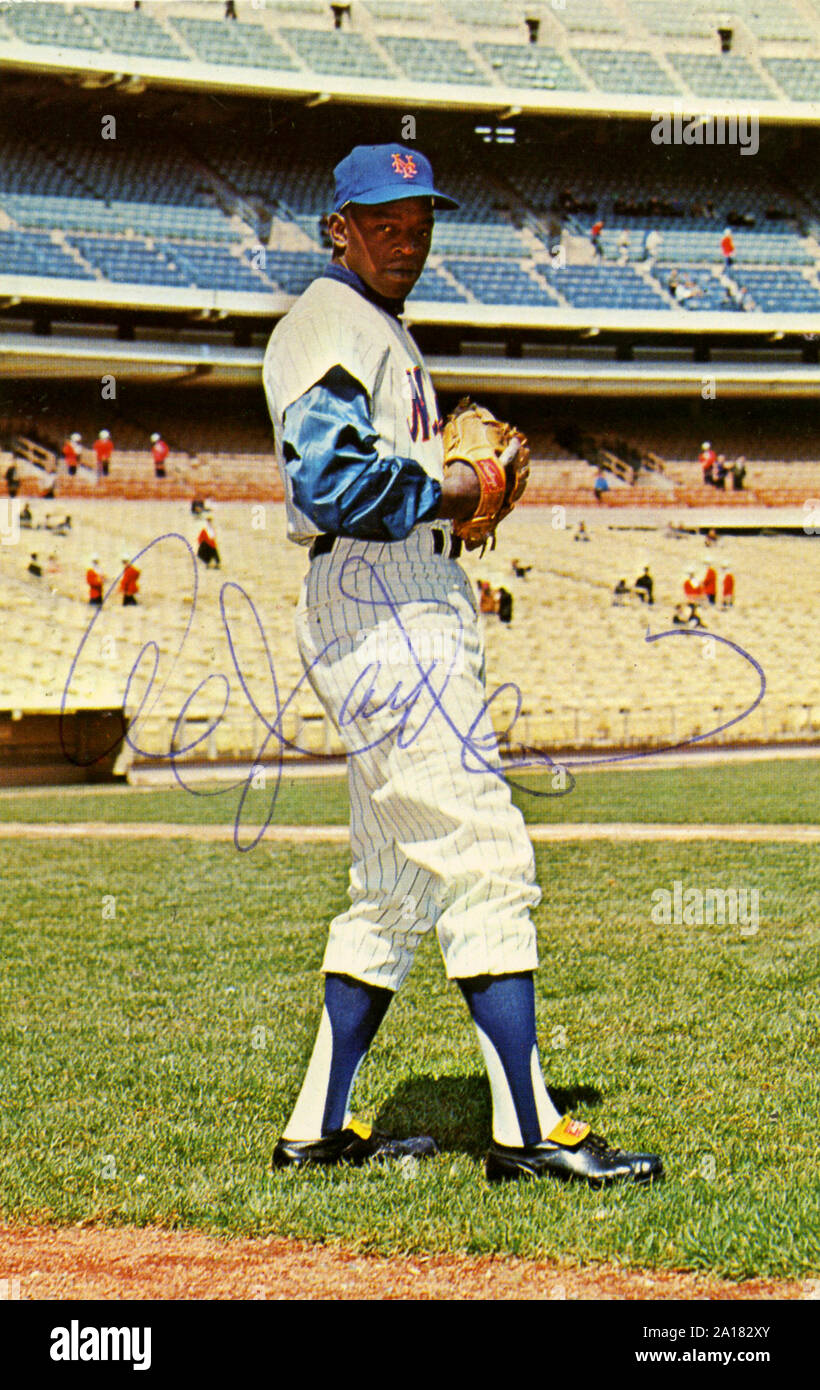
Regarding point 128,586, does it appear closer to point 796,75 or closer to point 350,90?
point 350,90

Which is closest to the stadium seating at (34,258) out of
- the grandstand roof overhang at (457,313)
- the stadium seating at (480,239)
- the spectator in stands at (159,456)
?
the grandstand roof overhang at (457,313)

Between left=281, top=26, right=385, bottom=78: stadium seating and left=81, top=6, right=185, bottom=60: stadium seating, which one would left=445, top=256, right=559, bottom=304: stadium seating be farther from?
left=81, top=6, right=185, bottom=60: stadium seating

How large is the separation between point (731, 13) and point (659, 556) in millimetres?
18867

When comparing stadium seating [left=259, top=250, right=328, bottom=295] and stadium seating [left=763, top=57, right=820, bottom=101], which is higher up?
stadium seating [left=763, top=57, right=820, bottom=101]

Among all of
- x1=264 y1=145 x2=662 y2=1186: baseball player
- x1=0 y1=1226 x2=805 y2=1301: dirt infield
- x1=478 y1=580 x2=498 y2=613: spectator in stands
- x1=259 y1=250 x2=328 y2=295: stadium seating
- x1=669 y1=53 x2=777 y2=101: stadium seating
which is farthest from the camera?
x1=669 y1=53 x2=777 y2=101: stadium seating

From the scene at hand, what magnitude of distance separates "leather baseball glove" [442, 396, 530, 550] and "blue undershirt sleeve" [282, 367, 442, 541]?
0.65 ft

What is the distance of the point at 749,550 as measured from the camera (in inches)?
1193

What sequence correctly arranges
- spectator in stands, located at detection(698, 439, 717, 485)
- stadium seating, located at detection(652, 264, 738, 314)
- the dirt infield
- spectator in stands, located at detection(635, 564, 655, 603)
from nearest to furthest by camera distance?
1. the dirt infield
2. spectator in stands, located at detection(635, 564, 655, 603)
3. spectator in stands, located at detection(698, 439, 717, 485)
4. stadium seating, located at detection(652, 264, 738, 314)

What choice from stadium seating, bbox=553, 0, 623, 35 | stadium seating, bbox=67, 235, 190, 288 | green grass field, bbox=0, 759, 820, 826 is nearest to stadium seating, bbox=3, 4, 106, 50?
stadium seating, bbox=67, 235, 190, 288

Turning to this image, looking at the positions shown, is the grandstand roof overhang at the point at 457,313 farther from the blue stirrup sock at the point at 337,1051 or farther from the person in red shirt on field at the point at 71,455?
the blue stirrup sock at the point at 337,1051

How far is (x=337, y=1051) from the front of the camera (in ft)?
10.4

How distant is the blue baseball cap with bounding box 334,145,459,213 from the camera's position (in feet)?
10.1

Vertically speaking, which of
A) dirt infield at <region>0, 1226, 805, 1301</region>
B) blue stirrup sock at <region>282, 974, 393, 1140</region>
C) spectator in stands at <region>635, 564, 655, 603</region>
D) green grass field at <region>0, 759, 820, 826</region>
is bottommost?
dirt infield at <region>0, 1226, 805, 1301</region>
